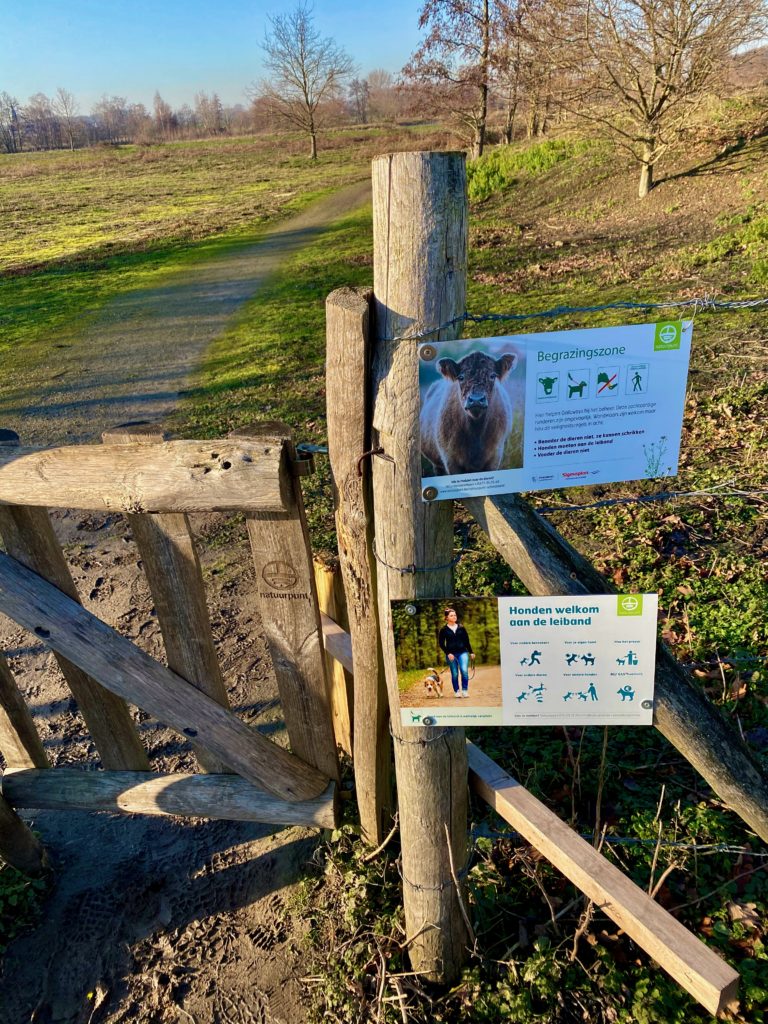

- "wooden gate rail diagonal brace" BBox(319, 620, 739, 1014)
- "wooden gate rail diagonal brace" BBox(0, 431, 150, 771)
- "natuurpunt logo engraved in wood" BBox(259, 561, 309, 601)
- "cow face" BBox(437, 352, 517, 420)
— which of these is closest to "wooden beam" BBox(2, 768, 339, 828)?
"wooden gate rail diagonal brace" BBox(0, 431, 150, 771)

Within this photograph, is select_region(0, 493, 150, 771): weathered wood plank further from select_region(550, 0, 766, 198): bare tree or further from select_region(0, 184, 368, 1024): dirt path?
select_region(550, 0, 766, 198): bare tree

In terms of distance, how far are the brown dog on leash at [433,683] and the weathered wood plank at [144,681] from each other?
94cm

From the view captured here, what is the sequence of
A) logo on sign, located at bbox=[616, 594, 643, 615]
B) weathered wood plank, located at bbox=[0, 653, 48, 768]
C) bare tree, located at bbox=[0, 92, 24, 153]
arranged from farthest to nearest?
bare tree, located at bbox=[0, 92, 24, 153] < weathered wood plank, located at bbox=[0, 653, 48, 768] < logo on sign, located at bbox=[616, 594, 643, 615]

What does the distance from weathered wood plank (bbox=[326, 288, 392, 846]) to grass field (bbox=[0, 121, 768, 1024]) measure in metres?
0.64

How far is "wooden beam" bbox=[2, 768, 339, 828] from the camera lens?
98.6 inches

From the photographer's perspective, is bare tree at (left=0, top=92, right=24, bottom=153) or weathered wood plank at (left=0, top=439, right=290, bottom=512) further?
bare tree at (left=0, top=92, right=24, bottom=153)

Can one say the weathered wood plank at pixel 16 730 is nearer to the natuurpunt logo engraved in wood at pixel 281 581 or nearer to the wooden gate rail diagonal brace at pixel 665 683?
the natuurpunt logo engraved in wood at pixel 281 581

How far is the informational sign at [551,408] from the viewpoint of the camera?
1385 mm

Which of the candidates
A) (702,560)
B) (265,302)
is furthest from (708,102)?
(702,560)

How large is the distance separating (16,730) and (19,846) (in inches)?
19.6

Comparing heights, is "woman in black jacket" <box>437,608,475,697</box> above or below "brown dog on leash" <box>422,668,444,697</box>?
above

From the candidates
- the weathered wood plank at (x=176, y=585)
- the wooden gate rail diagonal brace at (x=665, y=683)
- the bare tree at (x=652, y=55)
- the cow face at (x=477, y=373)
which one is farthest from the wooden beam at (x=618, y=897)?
the bare tree at (x=652, y=55)

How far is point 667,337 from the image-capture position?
4.56ft

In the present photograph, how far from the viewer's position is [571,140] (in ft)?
56.5
